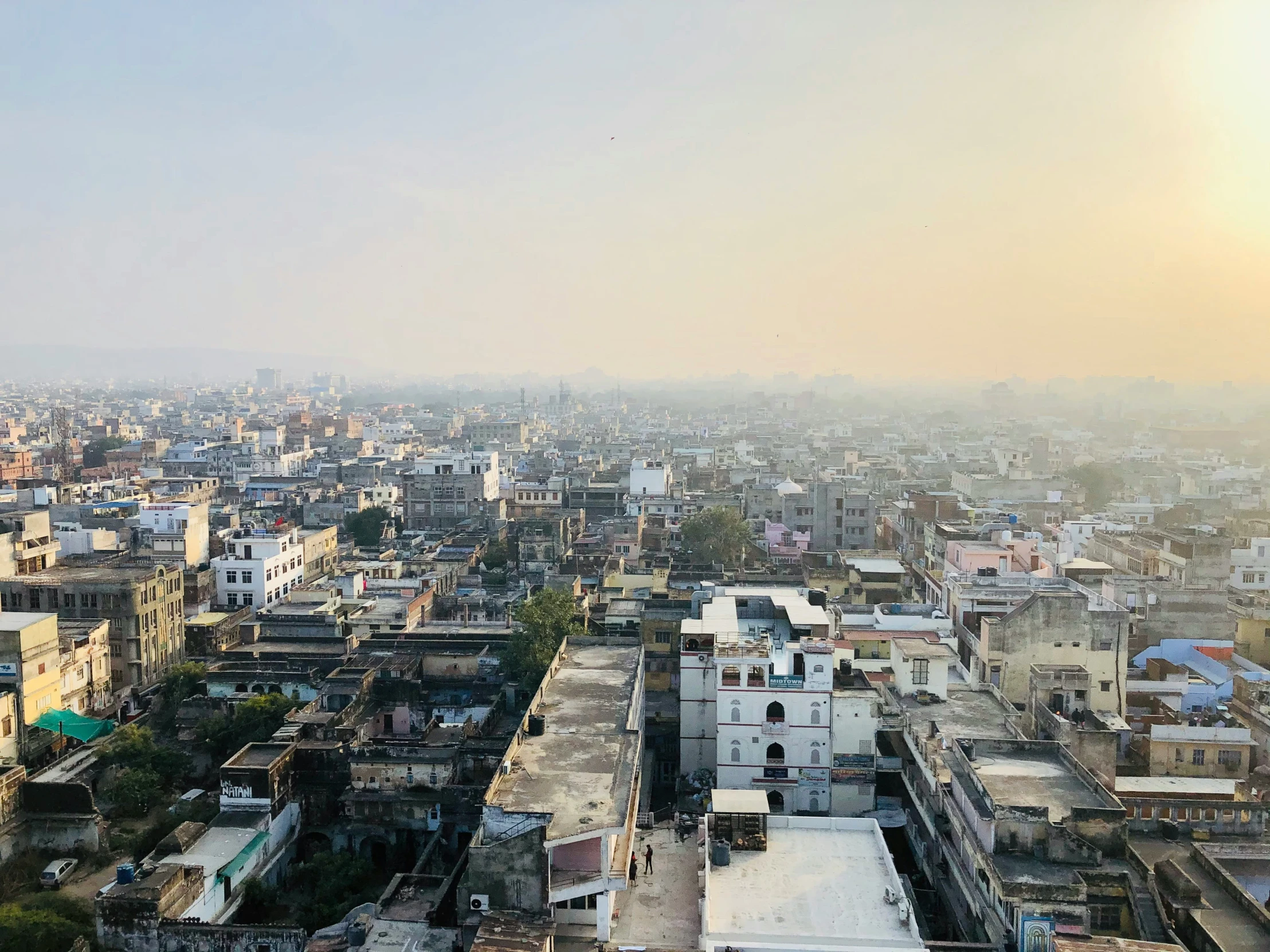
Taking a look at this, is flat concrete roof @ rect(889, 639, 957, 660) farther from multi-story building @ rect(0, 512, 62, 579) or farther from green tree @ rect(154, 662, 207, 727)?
multi-story building @ rect(0, 512, 62, 579)

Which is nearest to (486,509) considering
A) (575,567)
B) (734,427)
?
(575,567)

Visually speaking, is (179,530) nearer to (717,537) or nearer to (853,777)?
(717,537)

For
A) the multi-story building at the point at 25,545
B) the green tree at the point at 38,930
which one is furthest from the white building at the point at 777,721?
the multi-story building at the point at 25,545

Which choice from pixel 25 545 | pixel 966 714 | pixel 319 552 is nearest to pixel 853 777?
pixel 966 714

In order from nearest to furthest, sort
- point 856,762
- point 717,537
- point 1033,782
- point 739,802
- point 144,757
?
point 1033,782
point 739,802
point 856,762
point 144,757
point 717,537

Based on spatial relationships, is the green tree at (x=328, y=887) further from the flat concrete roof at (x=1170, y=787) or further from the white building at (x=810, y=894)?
the flat concrete roof at (x=1170, y=787)

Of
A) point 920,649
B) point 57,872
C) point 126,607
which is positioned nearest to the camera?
point 57,872

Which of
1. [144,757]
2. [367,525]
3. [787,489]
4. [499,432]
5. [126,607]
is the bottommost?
[144,757]

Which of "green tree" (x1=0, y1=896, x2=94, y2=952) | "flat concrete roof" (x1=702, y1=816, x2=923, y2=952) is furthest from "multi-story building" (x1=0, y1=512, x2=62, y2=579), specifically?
"flat concrete roof" (x1=702, y1=816, x2=923, y2=952)
